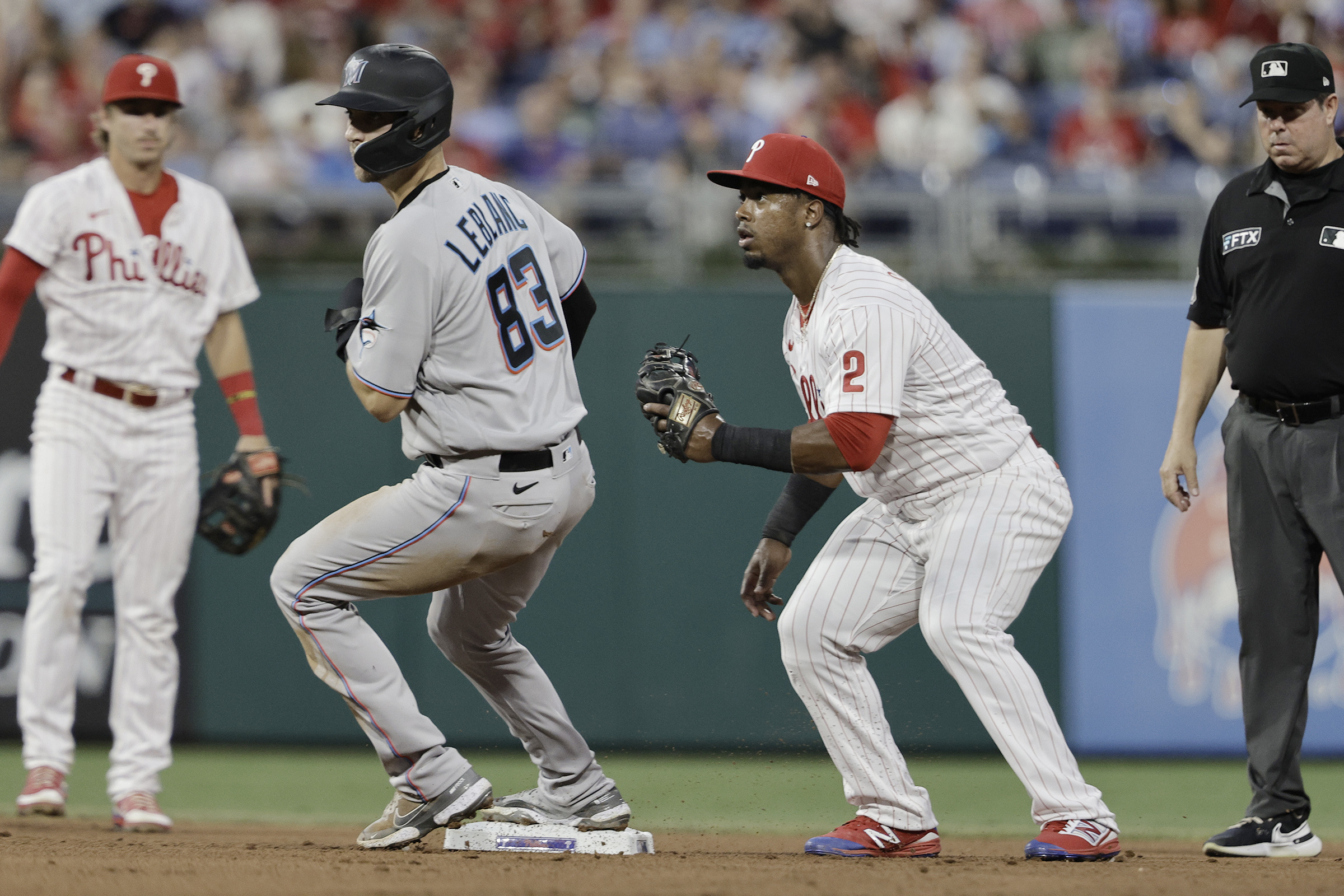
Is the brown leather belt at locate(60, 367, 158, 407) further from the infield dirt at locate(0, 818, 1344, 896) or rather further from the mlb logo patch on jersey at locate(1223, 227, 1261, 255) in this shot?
the mlb logo patch on jersey at locate(1223, 227, 1261, 255)

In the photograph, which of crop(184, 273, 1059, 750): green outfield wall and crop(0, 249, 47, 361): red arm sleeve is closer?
crop(0, 249, 47, 361): red arm sleeve

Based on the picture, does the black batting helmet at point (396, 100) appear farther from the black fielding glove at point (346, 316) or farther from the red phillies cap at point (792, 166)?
the red phillies cap at point (792, 166)

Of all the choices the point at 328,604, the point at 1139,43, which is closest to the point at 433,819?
the point at 328,604

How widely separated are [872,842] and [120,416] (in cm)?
305

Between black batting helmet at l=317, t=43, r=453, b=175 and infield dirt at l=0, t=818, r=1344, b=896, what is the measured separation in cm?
186

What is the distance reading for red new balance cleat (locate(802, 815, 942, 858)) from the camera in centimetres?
424

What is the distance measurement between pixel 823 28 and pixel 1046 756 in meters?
7.65

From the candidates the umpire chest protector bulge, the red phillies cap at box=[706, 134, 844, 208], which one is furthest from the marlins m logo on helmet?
the umpire chest protector bulge

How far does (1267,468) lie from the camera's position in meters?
4.38

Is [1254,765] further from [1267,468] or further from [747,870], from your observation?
[747,870]

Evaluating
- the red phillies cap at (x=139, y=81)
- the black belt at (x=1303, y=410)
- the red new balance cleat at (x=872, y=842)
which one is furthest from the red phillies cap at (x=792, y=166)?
the red phillies cap at (x=139, y=81)

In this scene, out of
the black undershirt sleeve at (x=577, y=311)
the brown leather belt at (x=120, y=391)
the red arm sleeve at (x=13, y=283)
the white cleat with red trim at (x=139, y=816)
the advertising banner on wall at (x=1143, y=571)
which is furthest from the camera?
the advertising banner on wall at (x=1143, y=571)

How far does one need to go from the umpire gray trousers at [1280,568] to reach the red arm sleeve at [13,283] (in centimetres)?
410

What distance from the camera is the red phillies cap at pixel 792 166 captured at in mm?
4086
